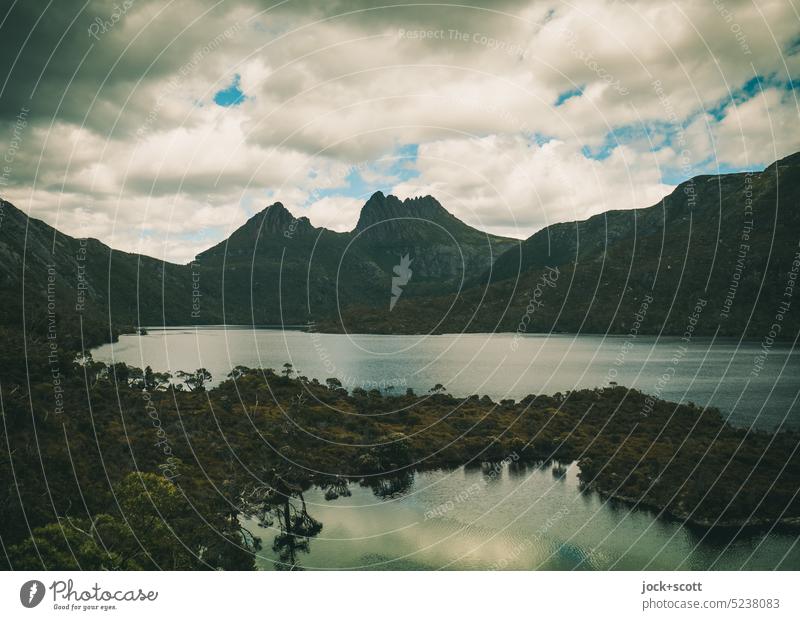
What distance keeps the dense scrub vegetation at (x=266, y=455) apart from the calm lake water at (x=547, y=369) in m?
19.0

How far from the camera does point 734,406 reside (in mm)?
86188

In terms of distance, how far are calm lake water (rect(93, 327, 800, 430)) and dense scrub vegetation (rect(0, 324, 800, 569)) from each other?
1903 centimetres

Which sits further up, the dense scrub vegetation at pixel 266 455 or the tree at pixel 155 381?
the tree at pixel 155 381

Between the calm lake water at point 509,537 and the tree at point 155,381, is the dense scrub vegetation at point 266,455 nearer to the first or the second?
the calm lake water at point 509,537

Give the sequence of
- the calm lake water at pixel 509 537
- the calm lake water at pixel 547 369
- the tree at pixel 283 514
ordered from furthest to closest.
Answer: the calm lake water at pixel 547 369 < the tree at pixel 283 514 < the calm lake water at pixel 509 537

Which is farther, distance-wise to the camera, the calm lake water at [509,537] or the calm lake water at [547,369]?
the calm lake water at [547,369]

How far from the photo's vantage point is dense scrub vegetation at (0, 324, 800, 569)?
83.4 ft
